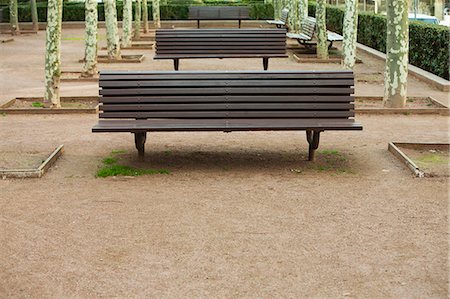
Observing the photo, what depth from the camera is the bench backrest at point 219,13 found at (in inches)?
1448

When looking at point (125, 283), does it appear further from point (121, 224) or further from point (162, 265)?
point (121, 224)

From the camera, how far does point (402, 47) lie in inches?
529

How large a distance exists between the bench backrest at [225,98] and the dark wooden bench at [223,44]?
32.6ft

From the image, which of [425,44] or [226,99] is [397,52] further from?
[425,44]

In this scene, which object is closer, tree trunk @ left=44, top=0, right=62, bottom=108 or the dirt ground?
the dirt ground

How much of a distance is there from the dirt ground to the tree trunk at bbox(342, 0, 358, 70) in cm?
580

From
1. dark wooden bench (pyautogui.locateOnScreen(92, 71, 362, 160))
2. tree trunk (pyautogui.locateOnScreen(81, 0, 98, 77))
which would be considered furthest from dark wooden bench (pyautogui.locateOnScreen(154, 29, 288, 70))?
dark wooden bench (pyautogui.locateOnScreen(92, 71, 362, 160))

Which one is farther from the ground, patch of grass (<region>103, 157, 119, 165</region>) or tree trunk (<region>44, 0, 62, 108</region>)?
tree trunk (<region>44, 0, 62, 108</region>)

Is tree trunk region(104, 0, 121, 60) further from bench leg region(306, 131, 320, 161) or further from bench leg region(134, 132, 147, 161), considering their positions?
bench leg region(306, 131, 320, 161)

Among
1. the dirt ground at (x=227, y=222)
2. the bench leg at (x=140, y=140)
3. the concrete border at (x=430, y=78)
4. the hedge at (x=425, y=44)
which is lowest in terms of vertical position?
the dirt ground at (x=227, y=222)

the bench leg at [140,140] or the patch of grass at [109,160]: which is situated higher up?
the bench leg at [140,140]

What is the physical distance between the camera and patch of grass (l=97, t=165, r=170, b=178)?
9234mm

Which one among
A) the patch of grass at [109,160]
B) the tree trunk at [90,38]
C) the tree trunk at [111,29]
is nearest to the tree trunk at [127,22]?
the tree trunk at [111,29]

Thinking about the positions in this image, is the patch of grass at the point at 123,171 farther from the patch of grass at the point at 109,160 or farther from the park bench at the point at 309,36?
the park bench at the point at 309,36
